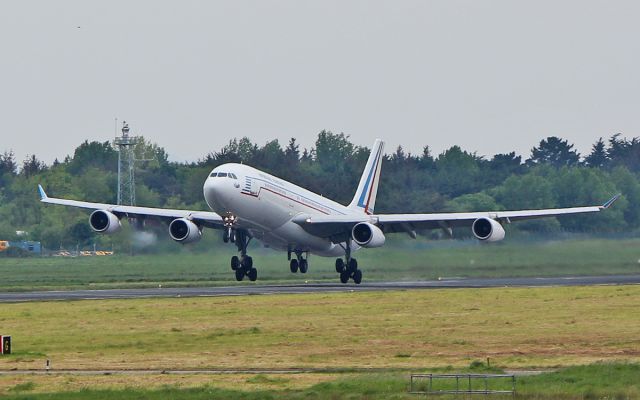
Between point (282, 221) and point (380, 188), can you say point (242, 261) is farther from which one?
point (380, 188)

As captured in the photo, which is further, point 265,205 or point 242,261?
point 242,261

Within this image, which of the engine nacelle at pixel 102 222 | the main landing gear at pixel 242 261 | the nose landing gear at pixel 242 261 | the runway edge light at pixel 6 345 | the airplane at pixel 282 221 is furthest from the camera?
the engine nacelle at pixel 102 222

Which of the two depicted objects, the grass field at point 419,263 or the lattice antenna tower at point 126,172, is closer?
the grass field at point 419,263

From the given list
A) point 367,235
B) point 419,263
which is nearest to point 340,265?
point 367,235

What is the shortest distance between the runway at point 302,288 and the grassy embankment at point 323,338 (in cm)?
372

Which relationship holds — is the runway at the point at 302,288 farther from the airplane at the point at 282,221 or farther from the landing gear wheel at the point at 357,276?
→ the airplane at the point at 282,221

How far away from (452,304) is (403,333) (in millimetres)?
10214

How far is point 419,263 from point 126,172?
5478cm

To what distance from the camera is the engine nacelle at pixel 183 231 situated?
219 ft

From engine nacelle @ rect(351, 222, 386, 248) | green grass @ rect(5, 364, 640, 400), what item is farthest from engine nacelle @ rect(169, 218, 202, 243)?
green grass @ rect(5, 364, 640, 400)

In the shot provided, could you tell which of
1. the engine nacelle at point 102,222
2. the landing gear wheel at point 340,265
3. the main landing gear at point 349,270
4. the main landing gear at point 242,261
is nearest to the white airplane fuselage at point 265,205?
the main landing gear at point 242,261

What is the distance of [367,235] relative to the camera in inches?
2662

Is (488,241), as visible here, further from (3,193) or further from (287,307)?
(3,193)

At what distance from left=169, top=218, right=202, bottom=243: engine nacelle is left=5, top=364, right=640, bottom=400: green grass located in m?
36.2
